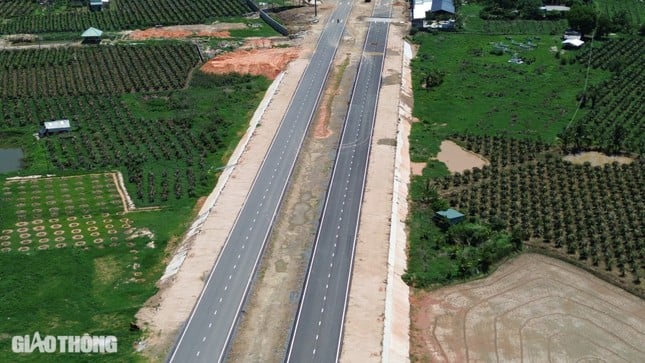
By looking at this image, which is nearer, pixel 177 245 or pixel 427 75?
pixel 177 245

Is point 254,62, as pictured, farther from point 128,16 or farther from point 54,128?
point 128,16

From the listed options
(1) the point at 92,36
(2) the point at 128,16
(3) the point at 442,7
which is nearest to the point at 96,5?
(2) the point at 128,16

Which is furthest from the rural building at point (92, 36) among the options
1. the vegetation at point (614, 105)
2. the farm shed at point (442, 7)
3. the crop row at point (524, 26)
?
the vegetation at point (614, 105)

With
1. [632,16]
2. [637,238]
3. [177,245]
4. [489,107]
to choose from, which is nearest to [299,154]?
[177,245]

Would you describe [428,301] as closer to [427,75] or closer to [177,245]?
[177,245]

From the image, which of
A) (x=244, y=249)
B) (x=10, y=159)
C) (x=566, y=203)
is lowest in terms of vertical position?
(x=244, y=249)

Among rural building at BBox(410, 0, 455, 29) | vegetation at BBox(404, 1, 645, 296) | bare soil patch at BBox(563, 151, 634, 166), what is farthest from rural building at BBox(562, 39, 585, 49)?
bare soil patch at BBox(563, 151, 634, 166)

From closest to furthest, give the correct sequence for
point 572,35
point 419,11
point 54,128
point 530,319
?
point 530,319, point 54,128, point 572,35, point 419,11
